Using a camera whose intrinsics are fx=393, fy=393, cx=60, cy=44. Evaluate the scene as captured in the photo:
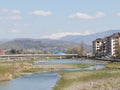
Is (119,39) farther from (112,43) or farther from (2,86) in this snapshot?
(2,86)

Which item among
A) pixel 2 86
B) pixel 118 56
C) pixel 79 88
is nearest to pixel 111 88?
pixel 79 88

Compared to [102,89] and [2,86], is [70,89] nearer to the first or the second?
[102,89]

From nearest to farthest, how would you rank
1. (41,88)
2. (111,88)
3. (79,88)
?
1. (111,88)
2. (79,88)
3. (41,88)

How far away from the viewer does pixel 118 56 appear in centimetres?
14612

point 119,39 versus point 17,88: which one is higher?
point 119,39

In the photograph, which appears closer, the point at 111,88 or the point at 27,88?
the point at 111,88

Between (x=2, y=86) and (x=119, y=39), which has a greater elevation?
(x=119, y=39)

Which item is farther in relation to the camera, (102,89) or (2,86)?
(2,86)

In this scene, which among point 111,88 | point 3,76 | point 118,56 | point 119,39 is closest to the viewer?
point 111,88

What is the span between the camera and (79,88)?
4019 cm

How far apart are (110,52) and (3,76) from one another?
144 metres

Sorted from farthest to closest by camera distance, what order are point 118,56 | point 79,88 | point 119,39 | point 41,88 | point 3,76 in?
point 119,39
point 118,56
point 3,76
point 41,88
point 79,88

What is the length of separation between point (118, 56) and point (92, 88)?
10915cm

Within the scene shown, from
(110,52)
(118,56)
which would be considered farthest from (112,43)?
(118,56)
